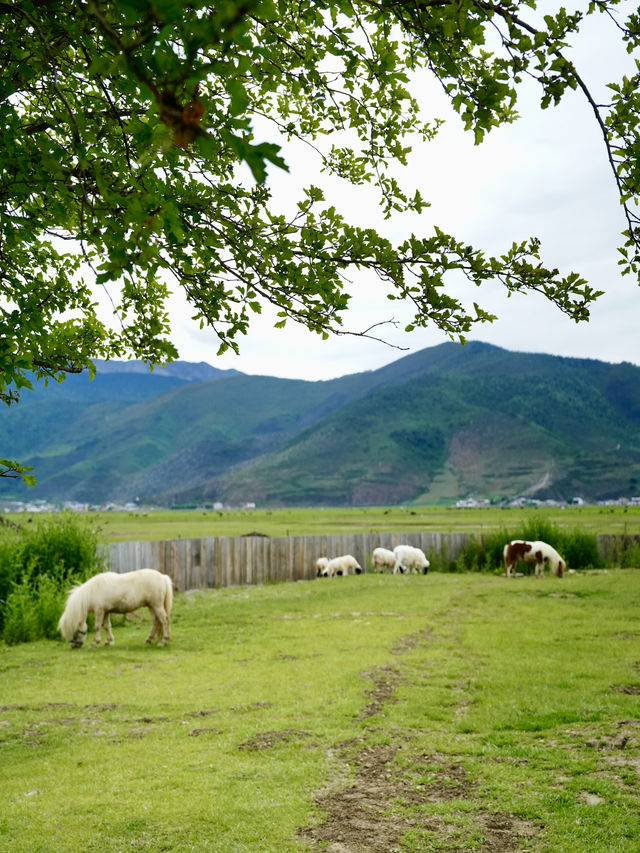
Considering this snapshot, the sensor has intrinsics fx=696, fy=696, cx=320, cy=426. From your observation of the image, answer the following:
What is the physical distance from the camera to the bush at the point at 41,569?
12289 mm

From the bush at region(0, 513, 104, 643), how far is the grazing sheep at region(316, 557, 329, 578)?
9058 mm

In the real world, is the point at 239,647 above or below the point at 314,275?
below

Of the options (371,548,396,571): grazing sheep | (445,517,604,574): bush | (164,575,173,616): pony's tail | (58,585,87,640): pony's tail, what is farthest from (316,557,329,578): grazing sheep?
(58,585,87,640): pony's tail

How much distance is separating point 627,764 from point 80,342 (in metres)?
5.81

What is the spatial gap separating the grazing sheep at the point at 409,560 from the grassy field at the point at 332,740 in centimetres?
979

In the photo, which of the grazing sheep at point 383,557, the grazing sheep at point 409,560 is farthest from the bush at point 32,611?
the grazing sheep at point 383,557

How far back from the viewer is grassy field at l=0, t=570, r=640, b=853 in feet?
14.3

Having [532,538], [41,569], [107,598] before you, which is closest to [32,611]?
[41,569]

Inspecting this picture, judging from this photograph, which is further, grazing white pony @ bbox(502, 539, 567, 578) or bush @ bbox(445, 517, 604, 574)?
bush @ bbox(445, 517, 604, 574)

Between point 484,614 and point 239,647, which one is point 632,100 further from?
point 484,614

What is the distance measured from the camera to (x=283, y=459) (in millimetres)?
181375

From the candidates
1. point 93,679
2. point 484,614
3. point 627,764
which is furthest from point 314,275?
point 484,614

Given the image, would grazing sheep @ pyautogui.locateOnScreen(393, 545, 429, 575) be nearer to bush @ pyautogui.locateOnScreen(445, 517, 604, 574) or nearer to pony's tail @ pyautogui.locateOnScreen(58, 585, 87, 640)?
bush @ pyautogui.locateOnScreen(445, 517, 604, 574)

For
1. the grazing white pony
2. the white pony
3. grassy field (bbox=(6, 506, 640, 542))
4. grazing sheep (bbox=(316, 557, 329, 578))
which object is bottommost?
grassy field (bbox=(6, 506, 640, 542))
